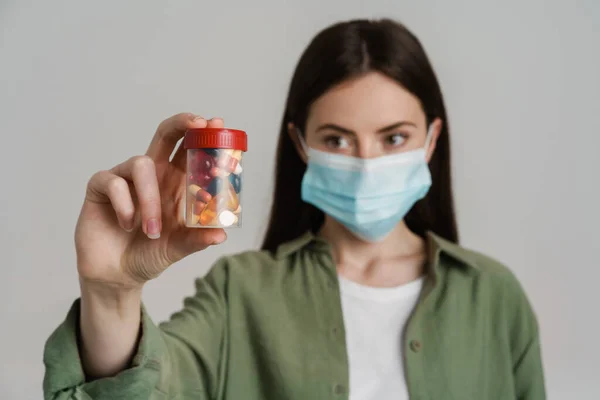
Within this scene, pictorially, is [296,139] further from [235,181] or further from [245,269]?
[235,181]

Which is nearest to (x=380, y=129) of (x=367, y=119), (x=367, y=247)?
(x=367, y=119)

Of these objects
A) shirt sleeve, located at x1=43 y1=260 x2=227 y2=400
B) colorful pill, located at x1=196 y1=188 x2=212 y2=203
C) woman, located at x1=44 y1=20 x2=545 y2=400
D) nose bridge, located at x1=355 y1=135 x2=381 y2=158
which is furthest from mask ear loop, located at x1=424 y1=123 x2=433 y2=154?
colorful pill, located at x1=196 y1=188 x2=212 y2=203

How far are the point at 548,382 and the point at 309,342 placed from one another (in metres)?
0.82

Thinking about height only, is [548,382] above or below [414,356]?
below

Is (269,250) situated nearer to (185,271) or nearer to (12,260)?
(185,271)

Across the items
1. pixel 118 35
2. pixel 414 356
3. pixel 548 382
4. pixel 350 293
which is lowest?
pixel 548 382

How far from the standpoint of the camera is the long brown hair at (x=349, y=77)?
114cm

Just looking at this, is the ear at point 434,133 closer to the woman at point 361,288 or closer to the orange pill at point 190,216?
the woman at point 361,288

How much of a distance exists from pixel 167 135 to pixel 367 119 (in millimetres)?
447

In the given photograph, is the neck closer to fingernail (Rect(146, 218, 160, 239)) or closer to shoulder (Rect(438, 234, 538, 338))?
shoulder (Rect(438, 234, 538, 338))

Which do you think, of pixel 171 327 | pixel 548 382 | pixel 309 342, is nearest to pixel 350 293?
pixel 309 342

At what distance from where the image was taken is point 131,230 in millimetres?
752

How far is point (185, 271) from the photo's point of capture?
149 cm

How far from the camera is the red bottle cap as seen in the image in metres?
0.72
